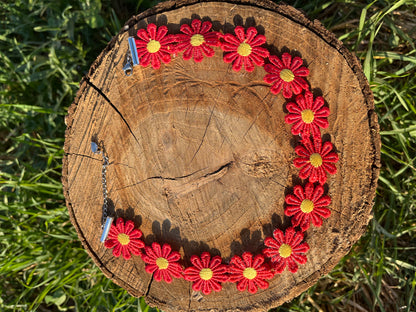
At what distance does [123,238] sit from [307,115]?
0.96m

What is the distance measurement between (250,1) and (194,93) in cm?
47

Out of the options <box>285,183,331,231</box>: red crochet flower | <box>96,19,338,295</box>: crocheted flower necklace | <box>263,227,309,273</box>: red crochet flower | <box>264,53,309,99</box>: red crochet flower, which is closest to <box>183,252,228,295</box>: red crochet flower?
<box>96,19,338,295</box>: crocheted flower necklace

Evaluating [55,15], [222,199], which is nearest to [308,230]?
[222,199]

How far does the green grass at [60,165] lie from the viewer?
2076mm

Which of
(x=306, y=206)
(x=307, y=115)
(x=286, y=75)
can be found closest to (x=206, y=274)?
(x=306, y=206)

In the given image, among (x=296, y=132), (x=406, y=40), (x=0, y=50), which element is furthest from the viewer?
(x=0, y=50)

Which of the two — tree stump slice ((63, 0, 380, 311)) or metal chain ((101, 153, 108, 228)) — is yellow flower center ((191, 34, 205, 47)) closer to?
tree stump slice ((63, 0, 380, 311))

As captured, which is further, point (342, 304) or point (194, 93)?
point (342, 304)

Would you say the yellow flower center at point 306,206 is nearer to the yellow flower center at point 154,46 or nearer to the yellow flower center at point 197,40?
the yellow flower center at point 197,40

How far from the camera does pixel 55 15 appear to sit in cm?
226

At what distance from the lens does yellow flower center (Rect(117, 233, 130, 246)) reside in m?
1.71

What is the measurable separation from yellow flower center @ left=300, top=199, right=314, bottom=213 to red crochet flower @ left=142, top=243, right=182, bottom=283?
0.58m

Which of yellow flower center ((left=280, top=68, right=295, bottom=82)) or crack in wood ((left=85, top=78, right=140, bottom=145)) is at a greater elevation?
yellow flower center ((left=280, top=68, right=295, bottom=82))

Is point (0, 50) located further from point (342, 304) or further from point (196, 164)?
point (342, 304)
